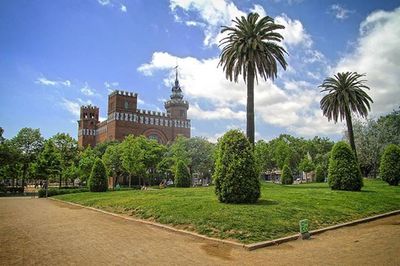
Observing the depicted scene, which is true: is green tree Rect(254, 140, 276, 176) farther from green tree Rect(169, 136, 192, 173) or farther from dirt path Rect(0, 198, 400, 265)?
dirt path Rect(0, 198, 400, 265)

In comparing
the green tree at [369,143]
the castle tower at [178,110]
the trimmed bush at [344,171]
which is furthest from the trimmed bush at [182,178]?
the castle tower at [178,110]

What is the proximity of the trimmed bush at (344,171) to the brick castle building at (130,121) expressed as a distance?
6615 cm

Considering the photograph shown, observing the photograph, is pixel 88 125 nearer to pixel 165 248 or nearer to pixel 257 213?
pixel 257 213

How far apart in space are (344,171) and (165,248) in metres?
17.9

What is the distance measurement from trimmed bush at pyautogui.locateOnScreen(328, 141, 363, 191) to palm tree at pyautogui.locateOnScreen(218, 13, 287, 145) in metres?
8.55

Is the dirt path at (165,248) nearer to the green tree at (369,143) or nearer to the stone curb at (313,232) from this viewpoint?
the stone curb at (313,232)

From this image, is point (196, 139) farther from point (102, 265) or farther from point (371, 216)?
point (102, 265)

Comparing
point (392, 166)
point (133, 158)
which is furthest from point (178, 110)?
point (392, 166)

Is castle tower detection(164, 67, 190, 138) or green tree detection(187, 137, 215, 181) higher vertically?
castle tower detection(164, 67, 190, 138)

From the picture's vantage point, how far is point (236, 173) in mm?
16047

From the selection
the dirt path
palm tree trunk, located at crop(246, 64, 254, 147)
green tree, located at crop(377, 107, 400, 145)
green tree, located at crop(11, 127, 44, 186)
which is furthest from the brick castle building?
the dirt path

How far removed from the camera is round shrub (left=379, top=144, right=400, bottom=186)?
31.8m

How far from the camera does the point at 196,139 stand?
220 ft

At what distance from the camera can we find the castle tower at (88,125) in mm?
94750
